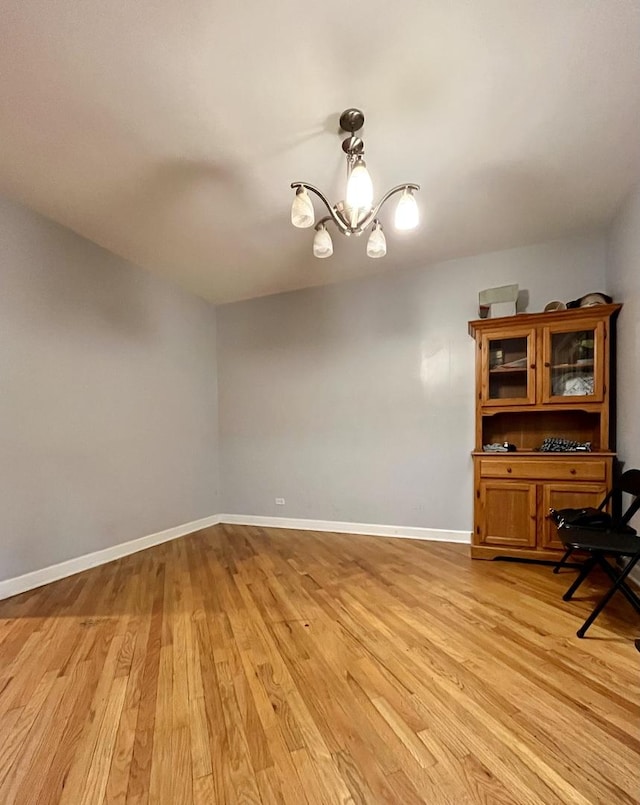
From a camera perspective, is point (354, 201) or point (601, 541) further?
point (601, 541)

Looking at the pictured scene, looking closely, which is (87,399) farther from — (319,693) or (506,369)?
(506,369)

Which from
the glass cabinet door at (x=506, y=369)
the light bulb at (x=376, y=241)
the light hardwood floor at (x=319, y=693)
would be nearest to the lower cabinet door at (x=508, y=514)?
the light hardwood floor at (x=319, y=693)

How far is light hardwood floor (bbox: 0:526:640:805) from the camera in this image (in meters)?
1.21

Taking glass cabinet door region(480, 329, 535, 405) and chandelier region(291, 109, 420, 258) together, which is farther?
Answer: glass cabinet door region(480, 329, 535, 405)

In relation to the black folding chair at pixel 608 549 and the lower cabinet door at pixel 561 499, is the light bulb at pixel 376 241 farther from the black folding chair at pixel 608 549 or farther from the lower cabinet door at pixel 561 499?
the lower cabinet door at pixel 561 499

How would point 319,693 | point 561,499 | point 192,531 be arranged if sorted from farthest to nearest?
point 192,531, point 561,499, point 319,693

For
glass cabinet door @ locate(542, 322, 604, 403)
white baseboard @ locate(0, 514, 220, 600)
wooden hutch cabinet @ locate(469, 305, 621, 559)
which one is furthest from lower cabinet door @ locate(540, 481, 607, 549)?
white baseboard @ locate(0, 514, 220, 600)

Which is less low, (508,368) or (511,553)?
(508,368)

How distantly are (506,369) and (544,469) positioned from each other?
85 cm

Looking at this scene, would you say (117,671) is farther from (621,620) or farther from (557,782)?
(621,620)

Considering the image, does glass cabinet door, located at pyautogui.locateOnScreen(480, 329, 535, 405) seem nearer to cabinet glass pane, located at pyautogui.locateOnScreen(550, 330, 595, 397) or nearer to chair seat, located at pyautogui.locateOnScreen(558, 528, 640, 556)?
cabinet glass pane, located at pyautogui.locateOnScreen(550, 330, 595, 397)

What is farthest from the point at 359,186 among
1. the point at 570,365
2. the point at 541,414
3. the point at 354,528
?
the point at 354,528

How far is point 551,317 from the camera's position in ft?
10.00

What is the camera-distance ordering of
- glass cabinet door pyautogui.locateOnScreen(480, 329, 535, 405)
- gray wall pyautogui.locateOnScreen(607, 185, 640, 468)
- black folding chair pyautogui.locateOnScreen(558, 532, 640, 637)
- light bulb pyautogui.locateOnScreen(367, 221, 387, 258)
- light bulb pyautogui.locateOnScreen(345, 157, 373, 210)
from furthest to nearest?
glass cabinet door pyautogui.locateOnScreen(480, 329, 535, 405)
gray wall pyautogui.locateOnScreen(607, 185, 640, 468)
light bulb pyautogui.locateOnScreen(367, 221, 387, 258)
black folding chair pyautogui.locateOnScreen(558, 532, 640, 637)
light bulb pyautogui.locateOnScreen(345, 157, 373, 210)
